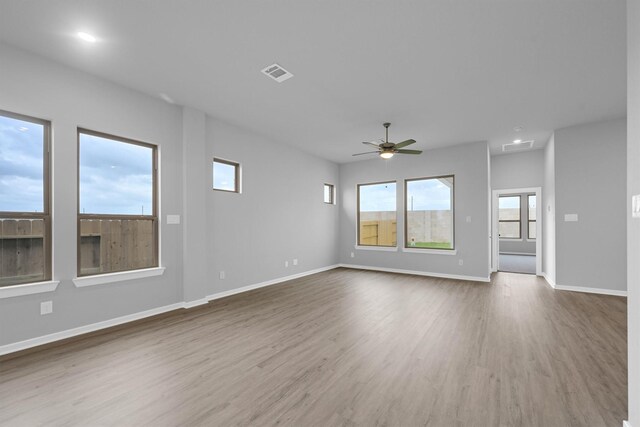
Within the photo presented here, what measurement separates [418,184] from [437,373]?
5.46m

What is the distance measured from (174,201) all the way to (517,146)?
7429 millimetres

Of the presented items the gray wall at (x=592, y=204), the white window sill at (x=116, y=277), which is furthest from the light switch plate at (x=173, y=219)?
the gray wall at (x=592, y=204)

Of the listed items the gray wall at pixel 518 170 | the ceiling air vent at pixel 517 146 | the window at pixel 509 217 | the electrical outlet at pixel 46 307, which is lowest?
the electrical outlet at pixel 46 307

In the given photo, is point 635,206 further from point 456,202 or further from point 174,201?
point 456,202

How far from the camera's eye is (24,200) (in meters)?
2.96

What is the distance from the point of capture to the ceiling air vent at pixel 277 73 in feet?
10.7

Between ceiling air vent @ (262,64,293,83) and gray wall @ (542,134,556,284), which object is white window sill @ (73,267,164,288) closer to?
ceiling air vent @ (262,64,293,83)

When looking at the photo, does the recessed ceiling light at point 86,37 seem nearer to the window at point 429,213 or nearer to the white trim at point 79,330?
the white trim at point 79,330

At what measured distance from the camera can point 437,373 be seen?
245 cm

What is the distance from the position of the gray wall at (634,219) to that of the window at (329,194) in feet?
21.5

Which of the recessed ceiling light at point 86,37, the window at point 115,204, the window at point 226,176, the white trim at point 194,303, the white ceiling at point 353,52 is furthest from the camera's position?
the window at point 226,176

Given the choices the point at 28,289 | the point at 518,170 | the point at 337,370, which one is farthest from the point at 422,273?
the point at 28,289

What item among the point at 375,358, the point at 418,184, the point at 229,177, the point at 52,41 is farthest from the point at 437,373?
the point at 418,184

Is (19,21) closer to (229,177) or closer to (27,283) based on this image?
(27,283)
